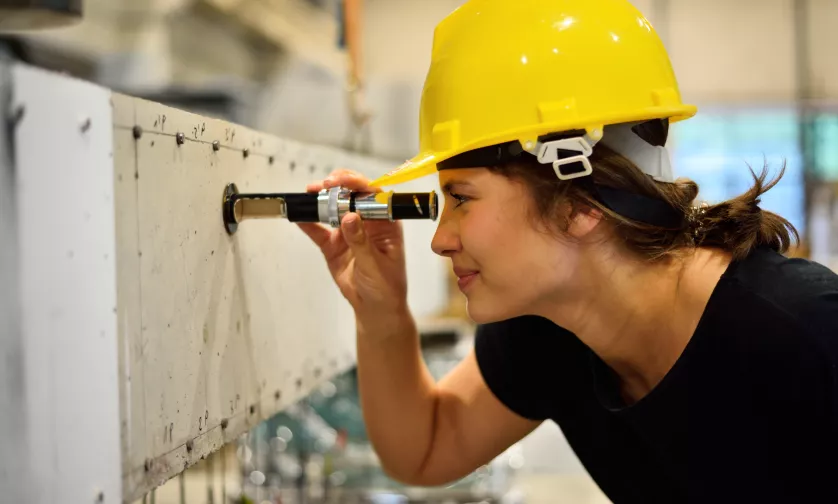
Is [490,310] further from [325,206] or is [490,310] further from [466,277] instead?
[325,206]

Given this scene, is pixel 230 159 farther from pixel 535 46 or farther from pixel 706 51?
pixel 706 51

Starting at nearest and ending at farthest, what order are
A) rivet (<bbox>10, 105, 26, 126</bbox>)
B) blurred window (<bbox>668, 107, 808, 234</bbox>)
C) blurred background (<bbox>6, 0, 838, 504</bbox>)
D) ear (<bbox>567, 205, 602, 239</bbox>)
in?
rivet (<bbox>10, 105, 26, 126</bbox>), ear (<bbox>567, 205, 602, 239</bbox>), blurred background (<bbox>6, 0, 838, 504</bbox>), blurred window (<bbox>668, 107, 808, 234</bbox>)

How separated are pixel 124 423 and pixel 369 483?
5.00ft

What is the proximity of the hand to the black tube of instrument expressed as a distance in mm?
115

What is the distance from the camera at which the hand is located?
1.22 meters

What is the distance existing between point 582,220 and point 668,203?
117 millimetres

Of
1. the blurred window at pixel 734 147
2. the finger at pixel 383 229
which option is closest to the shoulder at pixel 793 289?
the finger at pixel 383 229

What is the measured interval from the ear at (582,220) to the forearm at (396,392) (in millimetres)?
363

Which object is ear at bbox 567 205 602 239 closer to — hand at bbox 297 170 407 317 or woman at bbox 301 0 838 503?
woman at bbox 301 0 838 503

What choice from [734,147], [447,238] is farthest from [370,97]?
[734,147]

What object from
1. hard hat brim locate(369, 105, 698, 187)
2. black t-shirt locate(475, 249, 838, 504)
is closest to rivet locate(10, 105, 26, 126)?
hard hat brim locate(369, 105, 698, 187)

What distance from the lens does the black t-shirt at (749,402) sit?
92 centimetres

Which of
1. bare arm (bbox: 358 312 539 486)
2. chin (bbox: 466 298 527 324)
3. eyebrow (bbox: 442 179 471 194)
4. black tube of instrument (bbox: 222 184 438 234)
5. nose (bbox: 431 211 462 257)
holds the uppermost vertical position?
eyebrow (bbox: 442 179 471 194)

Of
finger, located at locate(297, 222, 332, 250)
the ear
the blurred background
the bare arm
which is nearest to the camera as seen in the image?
the ear
